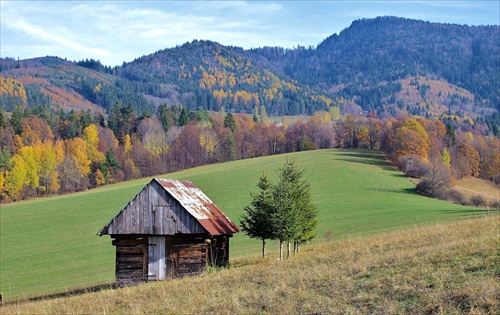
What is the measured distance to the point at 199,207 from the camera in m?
31.1

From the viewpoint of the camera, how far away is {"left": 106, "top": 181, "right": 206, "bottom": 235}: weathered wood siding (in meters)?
28.9

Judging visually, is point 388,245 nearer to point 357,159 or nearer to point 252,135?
point 357,159

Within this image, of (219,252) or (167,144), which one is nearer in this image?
(219,252)

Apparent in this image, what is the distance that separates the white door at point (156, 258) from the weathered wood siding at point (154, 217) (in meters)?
0.70

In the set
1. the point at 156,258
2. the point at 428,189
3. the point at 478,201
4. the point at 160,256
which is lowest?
the point at 478,201

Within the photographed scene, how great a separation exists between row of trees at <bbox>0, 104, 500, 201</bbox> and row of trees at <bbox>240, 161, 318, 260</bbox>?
5268 centimetres

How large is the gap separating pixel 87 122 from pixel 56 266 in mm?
94926

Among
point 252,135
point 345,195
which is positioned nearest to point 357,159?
point 345,195

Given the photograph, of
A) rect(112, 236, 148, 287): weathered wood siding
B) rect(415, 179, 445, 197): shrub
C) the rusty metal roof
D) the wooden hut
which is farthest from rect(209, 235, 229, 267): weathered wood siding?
rect(415, 179, 445, 197): shrub

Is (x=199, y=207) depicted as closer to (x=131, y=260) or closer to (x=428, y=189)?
(x=131, y=260)

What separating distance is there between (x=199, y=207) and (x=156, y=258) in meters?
3.94

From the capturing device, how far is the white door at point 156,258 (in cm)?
2897

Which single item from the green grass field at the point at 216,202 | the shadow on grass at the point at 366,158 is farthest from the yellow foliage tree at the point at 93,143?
the shadow on grass at the point at 366,158

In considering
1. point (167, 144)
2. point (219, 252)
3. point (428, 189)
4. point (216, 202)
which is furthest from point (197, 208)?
point (167, 144)
